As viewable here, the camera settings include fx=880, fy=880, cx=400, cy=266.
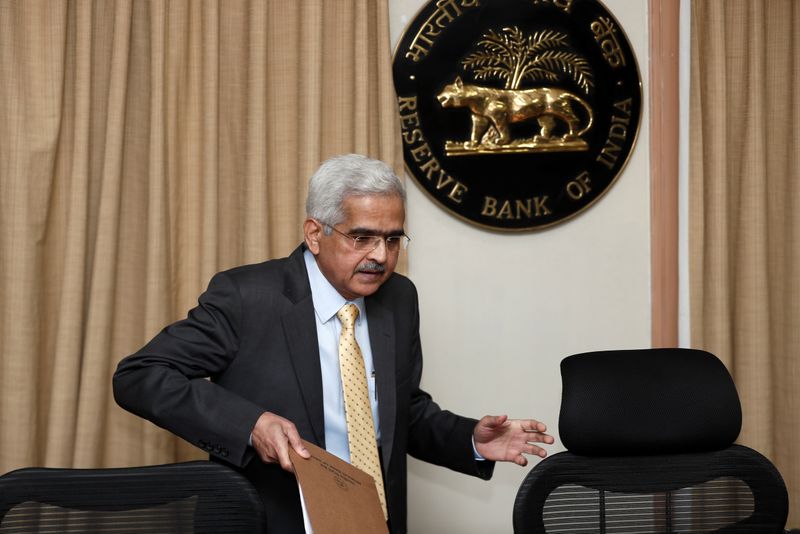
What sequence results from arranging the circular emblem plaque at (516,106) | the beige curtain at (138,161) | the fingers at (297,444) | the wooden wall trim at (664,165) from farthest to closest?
1. the wooden wall trim at (664,165)
2. the circular emblem plaque at (516,106)
3. the beige curtain at (138,161)
4. the fingers at (297,444)

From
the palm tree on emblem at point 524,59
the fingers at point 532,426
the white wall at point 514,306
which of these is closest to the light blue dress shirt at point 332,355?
the fingers at point 532,426

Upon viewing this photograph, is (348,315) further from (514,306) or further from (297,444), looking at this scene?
(514,306)

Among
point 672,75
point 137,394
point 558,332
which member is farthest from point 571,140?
point 137,394

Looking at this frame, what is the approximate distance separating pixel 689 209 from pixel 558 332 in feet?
2.22

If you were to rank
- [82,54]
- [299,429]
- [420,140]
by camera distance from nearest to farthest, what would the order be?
[299,429] → [82,54] → [420,140]

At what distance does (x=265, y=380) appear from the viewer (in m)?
2.14

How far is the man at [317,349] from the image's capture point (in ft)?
6.84

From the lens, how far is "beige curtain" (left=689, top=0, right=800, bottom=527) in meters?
3.28

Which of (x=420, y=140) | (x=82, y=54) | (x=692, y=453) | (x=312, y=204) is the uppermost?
(x=82, y=54)

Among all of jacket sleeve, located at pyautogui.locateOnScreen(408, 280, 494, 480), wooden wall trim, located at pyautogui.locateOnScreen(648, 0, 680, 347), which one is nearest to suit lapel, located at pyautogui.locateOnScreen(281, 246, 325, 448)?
jacket sleeve, located at pyautogui.locateOnScreen(408, 280, 494, 480)

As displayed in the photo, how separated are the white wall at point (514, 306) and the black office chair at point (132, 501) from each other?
1.57 meters

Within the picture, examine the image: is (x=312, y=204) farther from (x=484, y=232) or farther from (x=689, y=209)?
(x=689, y=209)

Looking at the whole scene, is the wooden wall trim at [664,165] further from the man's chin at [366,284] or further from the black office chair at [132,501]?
the black office chair at [132,501]

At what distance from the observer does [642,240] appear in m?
3.40
